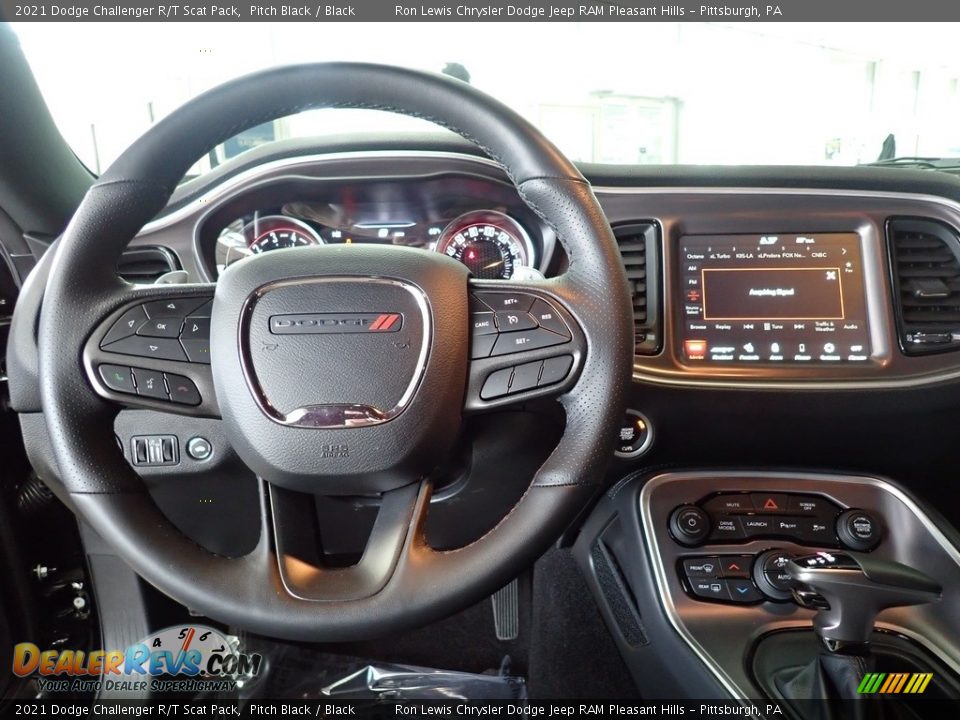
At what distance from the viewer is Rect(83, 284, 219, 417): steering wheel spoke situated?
79 centimetres

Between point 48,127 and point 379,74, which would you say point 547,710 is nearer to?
point 379,74

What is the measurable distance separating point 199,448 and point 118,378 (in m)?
0.29

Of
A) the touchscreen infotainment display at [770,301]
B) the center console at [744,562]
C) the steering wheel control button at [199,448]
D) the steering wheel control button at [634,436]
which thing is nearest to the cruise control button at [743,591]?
the center console at [744,562]

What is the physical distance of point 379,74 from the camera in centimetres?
77

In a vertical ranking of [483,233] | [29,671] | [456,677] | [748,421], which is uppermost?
[483,233]

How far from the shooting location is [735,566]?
3.85 ft

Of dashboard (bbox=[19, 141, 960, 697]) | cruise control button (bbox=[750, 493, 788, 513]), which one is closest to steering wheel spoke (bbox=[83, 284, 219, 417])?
dashboard (bbox=[19, 141, 960, 697])

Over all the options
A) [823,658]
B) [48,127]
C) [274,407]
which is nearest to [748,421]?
[823,658]

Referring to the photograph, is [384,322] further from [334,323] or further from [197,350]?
[197,350]

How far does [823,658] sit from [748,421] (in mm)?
414

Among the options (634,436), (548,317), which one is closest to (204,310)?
(548,317)

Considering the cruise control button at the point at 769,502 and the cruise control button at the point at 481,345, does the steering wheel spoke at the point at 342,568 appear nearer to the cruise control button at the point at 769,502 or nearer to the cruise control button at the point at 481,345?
the cruise control button at the point at 481,345

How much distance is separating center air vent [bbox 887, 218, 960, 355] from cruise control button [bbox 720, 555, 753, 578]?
18.9 inches

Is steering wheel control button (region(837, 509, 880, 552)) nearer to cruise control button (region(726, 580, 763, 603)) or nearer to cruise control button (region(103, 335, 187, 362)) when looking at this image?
cruise control button (region(726, 580, 763, 603))
